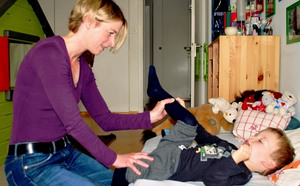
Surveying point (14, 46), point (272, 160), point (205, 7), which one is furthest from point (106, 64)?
point (272, 160)

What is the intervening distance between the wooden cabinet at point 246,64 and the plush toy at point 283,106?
0.40m

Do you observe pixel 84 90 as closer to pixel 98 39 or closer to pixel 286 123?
pixel 98 39

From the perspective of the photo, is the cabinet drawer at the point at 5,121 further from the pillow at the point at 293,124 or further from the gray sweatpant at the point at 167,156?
the pillow at the point at 293,124

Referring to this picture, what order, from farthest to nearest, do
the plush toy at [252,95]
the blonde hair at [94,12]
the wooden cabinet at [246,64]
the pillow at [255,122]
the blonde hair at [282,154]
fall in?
1. the wooden cabinet at [246,64]
2. the plush toy at [252,95]
3. the pillow at [255,122]
4. the blonde hair at [282,154]
5. the blonde hair at [94,12]

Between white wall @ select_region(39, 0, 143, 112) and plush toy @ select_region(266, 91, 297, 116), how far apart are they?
9.72 ft

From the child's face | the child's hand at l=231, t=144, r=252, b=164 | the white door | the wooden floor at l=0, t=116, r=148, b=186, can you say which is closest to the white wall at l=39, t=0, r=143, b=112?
the wooden floor at l=0, t=116, r=148, b=186

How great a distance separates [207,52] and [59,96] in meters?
2.55

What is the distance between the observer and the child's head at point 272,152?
3.89 feet

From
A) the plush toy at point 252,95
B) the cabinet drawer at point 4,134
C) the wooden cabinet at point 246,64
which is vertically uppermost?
the wooden cabinet at point 246,64

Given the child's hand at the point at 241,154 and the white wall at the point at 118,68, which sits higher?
the white wall at the point at 118,68

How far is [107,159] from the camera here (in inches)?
36.3

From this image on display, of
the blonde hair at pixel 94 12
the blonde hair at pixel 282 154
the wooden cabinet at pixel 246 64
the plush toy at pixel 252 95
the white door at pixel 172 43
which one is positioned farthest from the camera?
the white door at pixel 172 43

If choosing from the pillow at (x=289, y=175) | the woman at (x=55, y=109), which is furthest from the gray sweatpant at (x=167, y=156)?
the pillow at (x=289, y=175)

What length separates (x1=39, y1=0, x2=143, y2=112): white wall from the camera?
178 inches
